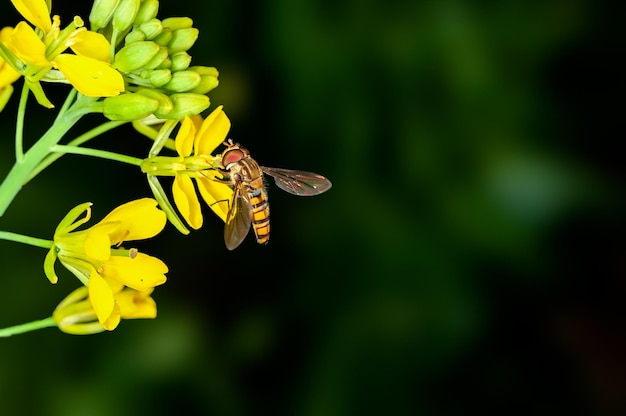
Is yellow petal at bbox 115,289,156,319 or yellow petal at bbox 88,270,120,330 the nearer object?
yellow petal at bbox 88,270,120,330

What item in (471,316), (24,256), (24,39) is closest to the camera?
(24,39)

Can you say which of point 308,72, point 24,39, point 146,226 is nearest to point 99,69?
point 24,39

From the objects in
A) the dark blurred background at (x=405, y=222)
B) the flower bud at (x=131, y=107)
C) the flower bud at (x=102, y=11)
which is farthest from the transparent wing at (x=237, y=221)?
the dark blurred background at (x=405, y=222)

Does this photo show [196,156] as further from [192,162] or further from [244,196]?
[244,196]

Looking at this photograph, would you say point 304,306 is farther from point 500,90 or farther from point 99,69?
point 99,69

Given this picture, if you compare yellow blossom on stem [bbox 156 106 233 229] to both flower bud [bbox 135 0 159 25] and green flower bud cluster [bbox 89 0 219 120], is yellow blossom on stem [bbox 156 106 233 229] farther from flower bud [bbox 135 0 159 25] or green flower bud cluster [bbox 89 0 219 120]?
flower bud [bbox 135 0 159 25]

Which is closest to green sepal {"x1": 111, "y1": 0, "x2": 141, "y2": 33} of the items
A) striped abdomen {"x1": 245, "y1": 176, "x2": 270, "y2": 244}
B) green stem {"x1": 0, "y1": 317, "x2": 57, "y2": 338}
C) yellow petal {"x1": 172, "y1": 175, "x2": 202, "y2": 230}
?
yellow petal {"x1": 172, "y1": 175, "x2": 202, "y2": 230}

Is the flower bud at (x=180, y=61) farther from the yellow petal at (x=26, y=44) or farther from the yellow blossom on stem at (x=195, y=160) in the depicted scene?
the yellow petal at (x=26, y=44)
